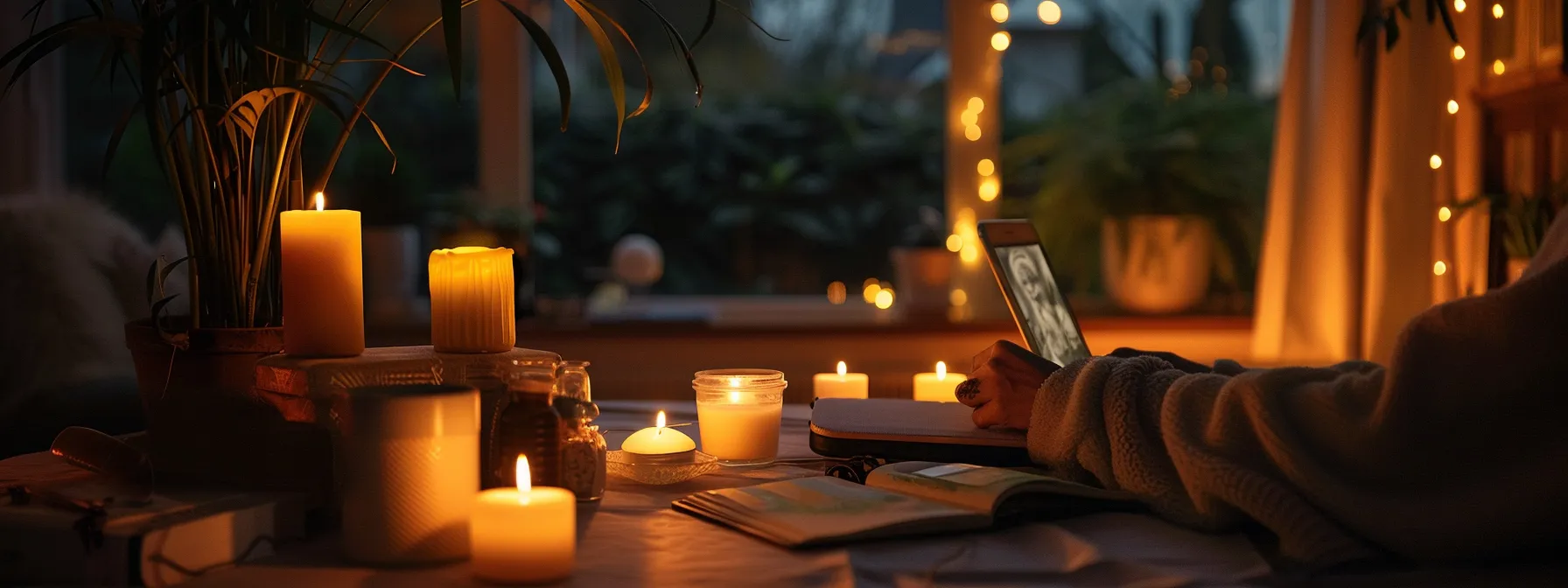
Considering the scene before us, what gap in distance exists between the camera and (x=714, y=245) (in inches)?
130

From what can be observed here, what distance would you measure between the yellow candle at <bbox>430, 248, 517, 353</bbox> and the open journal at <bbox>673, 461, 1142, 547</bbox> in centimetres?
24

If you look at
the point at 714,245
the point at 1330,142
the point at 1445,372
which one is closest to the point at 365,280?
the point at 714,245

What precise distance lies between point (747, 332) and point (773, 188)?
0.49 meters

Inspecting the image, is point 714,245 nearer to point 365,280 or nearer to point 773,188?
point 773,188

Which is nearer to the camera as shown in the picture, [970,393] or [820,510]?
[820,510]

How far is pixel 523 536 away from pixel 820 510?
25 cm

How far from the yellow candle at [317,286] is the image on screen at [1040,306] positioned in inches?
29.9

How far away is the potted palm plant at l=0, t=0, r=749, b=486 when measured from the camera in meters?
0.96

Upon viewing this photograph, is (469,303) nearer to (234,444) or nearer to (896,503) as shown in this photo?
(234,444)

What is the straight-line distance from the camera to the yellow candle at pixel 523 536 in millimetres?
799

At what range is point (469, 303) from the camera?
1107 mm

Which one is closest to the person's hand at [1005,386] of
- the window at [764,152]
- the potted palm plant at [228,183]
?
the potted palm plant at [228,183]

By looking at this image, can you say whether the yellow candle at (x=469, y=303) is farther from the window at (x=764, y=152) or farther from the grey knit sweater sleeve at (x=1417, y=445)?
the window at (x=764, y=152)

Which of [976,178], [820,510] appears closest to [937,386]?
[820,510]
